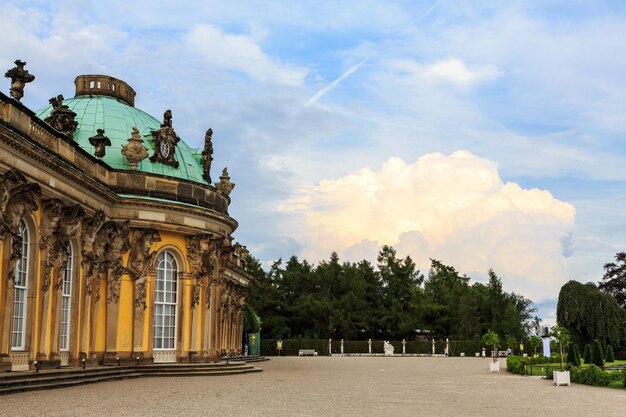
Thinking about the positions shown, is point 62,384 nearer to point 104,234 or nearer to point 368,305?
point 104,234

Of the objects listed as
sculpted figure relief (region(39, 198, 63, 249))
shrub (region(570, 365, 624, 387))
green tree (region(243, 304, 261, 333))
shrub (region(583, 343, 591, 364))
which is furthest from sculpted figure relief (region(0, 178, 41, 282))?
green tree (region(243, 304, 261, 333))

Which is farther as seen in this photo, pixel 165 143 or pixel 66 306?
pixel 165 143

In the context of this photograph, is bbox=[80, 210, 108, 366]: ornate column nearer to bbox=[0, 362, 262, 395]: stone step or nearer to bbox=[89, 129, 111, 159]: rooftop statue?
bbox=[0, 362, 262, 395]: stone step

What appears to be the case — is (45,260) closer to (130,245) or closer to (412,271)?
Result: (130,245)

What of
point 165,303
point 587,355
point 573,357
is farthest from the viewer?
point 587,355

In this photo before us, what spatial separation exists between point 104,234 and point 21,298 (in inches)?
281

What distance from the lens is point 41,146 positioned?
23.3 meters

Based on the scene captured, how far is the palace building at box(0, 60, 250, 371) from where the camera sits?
22.6m

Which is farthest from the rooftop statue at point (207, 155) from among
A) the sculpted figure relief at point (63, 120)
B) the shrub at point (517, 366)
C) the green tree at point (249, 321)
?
the green tree at point (249, 321)

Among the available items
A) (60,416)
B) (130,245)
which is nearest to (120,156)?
(130,245)

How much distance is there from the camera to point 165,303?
3266 centimetres

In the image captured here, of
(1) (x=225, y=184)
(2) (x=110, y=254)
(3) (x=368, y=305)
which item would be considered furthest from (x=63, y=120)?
(3) (x=368, y=305)

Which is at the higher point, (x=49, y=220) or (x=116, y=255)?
(x=49, y=220)

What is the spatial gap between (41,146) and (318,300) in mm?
63764
